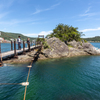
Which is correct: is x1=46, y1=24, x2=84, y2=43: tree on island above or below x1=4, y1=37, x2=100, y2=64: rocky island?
above

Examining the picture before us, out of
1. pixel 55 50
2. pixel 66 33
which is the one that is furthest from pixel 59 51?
pixel 66 33

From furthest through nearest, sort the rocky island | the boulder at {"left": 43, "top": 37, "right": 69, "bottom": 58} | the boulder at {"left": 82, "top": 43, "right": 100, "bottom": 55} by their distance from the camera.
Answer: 1. the boulder at {"left": 82, "top": 43, "right": 100, "bottom": 55}
2. the boulder at {"left": 43, "top": 37, "right": 69, "bottom": 58}
3. the rocky island

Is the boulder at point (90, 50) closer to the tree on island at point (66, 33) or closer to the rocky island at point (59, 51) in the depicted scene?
the rocky island at point (59, 51)

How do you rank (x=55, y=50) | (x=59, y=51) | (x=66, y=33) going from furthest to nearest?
(x=66, y=33) → (x=59, y=51) → (x=55, y=50)

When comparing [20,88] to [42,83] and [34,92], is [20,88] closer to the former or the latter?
[34,92]

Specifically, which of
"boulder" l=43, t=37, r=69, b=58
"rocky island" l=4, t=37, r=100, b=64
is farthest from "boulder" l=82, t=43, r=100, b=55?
"boulder" l=43, t=37, r=69, b=58

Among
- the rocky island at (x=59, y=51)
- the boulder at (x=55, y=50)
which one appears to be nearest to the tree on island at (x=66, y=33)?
the rocky island at (x=59, y=51)

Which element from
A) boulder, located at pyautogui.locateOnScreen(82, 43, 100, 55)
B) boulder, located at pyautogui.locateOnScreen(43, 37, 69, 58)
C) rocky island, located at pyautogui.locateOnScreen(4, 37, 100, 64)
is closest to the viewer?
rocky island, located at pyautogui.locateOnScreen(4, 37, 100, 64)

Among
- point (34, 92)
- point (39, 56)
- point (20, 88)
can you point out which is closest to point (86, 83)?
point (34, 92)

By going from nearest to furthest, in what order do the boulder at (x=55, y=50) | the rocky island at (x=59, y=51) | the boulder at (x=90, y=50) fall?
the rocky island at (x=59, y=51)
the boulder at (x=55, y=50)
the boulder at (x=90, y=50)

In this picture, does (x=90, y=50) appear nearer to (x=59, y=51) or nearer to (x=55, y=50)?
(x=59, y=51)

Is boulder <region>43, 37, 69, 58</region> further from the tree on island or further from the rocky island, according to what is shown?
the tree on island

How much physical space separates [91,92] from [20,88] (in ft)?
27.9

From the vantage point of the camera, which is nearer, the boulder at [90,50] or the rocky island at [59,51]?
the rocky island at [59,51]
